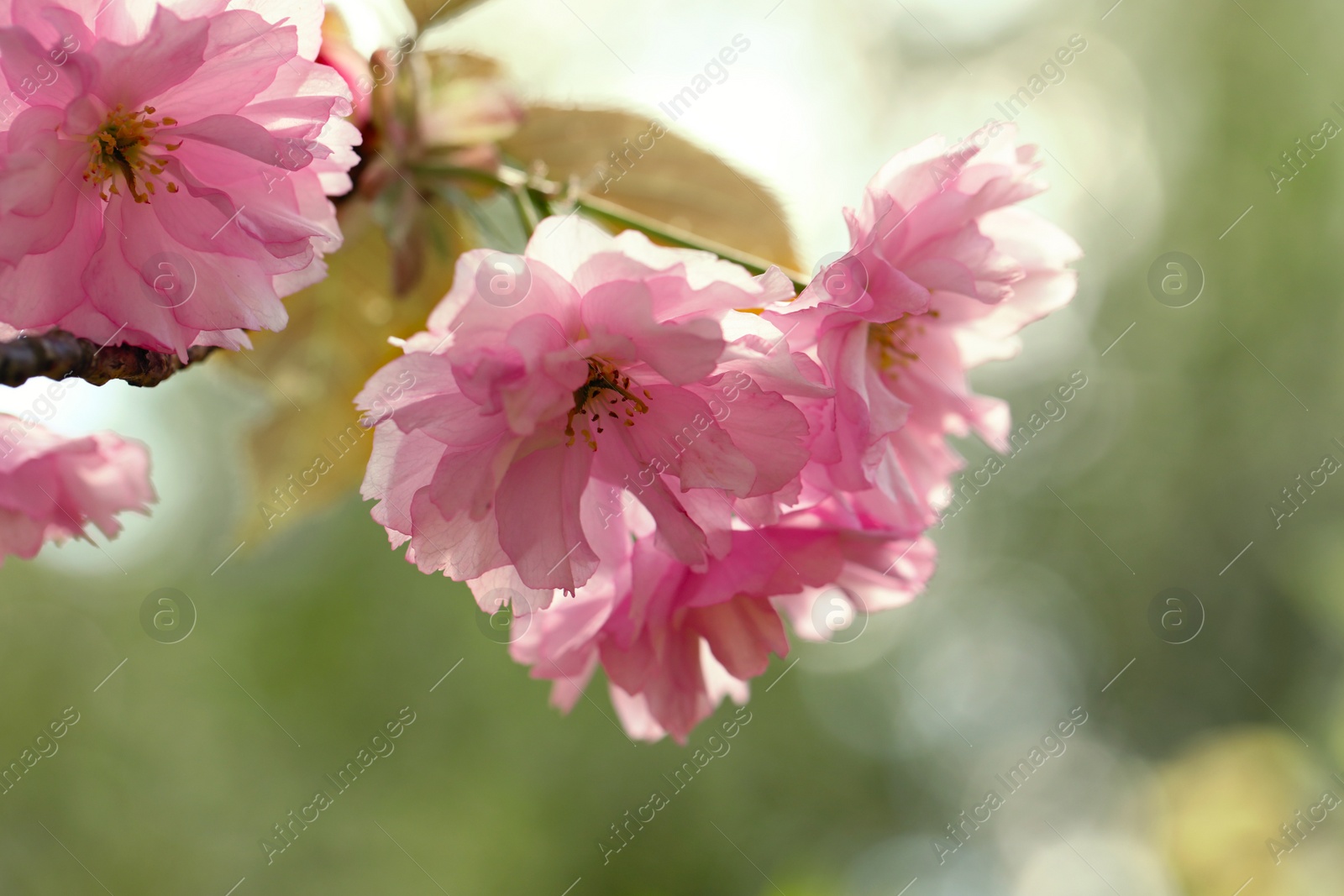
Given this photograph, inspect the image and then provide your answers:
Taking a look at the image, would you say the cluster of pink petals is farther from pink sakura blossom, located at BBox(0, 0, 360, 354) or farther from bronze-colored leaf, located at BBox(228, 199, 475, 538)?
bronze-colored leaf, located at BBox(228, 199, 475, 538)

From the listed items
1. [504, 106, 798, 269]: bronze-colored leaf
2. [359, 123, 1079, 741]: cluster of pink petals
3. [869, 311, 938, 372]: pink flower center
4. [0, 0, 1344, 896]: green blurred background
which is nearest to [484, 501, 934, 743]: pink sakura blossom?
[359, 123, 1079, 741]: cluster of pink petals

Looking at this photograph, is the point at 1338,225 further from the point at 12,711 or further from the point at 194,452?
the point at 12,711

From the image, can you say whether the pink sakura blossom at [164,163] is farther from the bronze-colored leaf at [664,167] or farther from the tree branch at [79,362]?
the bronze-colored leaf at [664,167]

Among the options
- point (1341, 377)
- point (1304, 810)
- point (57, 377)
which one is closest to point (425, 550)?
point (57, 377)

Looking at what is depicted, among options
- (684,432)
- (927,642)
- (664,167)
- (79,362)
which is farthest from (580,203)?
(927,642)

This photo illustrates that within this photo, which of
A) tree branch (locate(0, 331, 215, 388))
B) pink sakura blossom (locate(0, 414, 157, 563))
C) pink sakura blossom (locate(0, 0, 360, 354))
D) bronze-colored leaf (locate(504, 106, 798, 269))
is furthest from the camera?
bronze-colored leaf (locate(504, 106, 798, 269))

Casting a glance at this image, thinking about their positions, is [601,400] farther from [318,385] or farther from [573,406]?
[318,385]

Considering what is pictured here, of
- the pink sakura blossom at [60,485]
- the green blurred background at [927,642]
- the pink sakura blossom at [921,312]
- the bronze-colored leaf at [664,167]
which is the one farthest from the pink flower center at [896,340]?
the green blurred background at [927,642]
